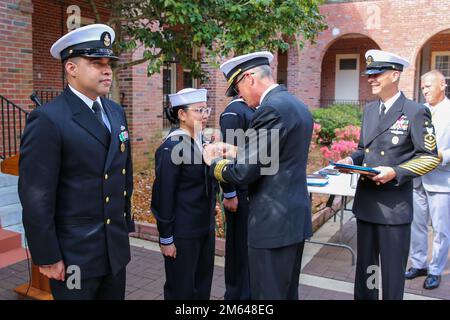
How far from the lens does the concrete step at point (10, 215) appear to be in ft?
16.9

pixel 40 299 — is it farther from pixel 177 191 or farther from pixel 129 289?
pixel 177 191

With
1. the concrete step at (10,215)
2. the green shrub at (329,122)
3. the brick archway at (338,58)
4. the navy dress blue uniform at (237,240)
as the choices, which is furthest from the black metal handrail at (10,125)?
the brick archway at (338,58)

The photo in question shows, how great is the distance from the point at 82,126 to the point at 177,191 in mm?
991

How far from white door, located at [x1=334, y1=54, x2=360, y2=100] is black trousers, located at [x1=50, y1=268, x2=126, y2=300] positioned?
20.0 meters

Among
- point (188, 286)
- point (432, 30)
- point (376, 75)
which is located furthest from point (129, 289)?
point (432, 30)

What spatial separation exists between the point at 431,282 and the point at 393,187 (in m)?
1.77

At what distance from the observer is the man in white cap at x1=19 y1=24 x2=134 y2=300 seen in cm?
216

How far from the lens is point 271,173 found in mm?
2602

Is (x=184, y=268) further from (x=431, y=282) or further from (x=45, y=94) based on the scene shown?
(x=45, y=94)

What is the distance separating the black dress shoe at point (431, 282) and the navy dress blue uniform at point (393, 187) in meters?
1.32

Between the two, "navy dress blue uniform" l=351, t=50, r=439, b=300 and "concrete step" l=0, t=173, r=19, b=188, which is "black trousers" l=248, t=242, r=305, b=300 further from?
"concrete step" l=0, t=173, r=19, b=188

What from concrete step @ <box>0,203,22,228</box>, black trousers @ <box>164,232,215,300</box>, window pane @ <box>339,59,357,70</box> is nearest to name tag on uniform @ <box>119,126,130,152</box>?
black trousers @ <box>164,232,215,300</box>

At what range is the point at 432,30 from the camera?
52.4 ft

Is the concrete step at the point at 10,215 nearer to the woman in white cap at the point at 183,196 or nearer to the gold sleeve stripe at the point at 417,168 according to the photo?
the woman in white cap at the point at 183,196
